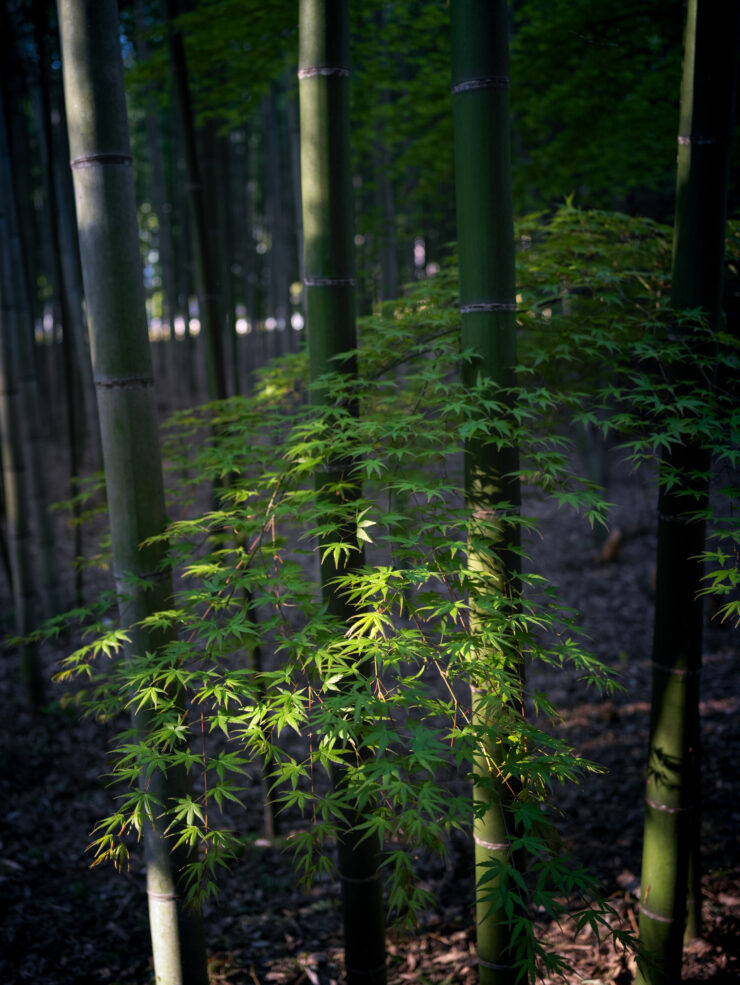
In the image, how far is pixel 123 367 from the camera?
6.64 feet

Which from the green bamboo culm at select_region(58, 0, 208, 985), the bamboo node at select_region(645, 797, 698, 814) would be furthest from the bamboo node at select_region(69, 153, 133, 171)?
the bamboo node at select_region(645, 797, 698, 814)

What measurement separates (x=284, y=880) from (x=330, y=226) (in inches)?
122

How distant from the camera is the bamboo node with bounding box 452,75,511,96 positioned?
6.33 feet

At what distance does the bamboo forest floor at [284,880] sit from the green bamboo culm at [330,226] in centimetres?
87

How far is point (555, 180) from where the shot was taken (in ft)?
14.2

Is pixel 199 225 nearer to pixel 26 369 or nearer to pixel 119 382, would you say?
pixel 119 382

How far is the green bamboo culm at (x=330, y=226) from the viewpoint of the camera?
6.65 feet

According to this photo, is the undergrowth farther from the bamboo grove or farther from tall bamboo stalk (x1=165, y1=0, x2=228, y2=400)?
tall bamboo stalk (x1=165, y1=0, x2=228, y2=400)

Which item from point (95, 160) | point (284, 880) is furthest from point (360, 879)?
point (95, 160)

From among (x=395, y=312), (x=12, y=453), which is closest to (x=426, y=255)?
(x=12, y=453)

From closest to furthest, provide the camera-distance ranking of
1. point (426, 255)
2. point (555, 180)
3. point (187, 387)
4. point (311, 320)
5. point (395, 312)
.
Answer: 1. point (311, 320)
2. point (395, 312)
3. point (555, 180)
4. point (426, 255)
5. point (187, 387)

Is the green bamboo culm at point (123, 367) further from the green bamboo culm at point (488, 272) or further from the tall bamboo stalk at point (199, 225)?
the tall bamboo stalk at point (199, 225)

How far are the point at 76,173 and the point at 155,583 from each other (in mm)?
1271

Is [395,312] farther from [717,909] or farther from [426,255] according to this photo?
[426,255]
